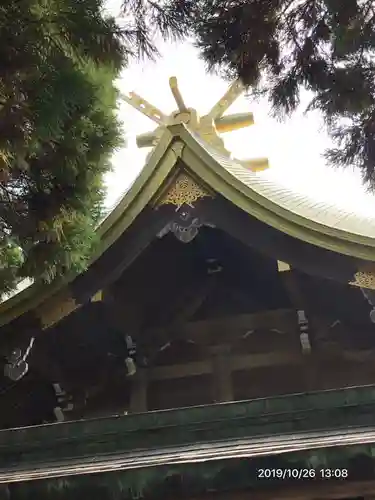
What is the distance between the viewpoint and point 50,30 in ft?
13.2

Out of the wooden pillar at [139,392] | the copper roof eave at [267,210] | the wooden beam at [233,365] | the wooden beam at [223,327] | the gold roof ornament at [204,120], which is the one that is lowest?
the wooden pillar at [139,392]

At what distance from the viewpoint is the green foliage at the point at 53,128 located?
3.91 metres

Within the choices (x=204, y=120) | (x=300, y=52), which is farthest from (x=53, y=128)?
(x=204, y=120)

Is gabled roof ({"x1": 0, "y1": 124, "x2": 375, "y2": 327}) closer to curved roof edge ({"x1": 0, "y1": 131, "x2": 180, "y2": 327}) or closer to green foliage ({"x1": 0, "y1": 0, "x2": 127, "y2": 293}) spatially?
curved roof edge ({"x1": 0, "y1": 131, "x2": 180, "y2": 327})

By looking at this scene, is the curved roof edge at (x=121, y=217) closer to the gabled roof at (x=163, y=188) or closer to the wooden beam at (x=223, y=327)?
the gabled roof at (x=163, y=188)

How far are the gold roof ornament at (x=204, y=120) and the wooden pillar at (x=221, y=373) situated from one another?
355cm

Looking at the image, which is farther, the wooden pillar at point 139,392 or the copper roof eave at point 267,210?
the wooden pillar at point 139,392

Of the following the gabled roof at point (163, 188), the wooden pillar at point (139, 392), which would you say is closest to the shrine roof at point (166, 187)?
the gabled roof at point (163, 188)

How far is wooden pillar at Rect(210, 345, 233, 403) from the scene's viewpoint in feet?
19.6

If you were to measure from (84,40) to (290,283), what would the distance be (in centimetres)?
287

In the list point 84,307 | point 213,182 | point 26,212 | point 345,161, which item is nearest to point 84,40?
point 26,212

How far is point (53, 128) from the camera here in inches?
153

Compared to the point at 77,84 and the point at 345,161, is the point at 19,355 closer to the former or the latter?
the point at 77,84

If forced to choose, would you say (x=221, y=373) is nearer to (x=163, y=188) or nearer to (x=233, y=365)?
(x=233, y=365)
